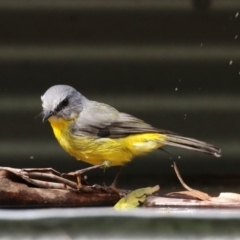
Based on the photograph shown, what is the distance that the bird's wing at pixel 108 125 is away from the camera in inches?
134

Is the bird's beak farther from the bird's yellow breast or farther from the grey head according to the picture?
the bird's yellow breast

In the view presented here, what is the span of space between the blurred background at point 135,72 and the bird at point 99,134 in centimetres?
237

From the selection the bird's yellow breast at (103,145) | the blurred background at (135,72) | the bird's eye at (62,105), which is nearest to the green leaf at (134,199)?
the bird's yellow breast at (103,145)

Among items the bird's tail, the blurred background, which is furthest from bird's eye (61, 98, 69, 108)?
the blurred background

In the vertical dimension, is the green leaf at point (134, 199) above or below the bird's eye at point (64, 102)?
below

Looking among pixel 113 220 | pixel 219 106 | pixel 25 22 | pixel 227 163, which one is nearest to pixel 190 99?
pixel 219 106

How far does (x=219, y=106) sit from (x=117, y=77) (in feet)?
3.41

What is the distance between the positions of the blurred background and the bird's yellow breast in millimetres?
2481

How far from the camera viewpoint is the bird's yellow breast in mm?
3324

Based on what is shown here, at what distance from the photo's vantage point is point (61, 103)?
3.37m

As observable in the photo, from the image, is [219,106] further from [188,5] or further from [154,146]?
[154,146]

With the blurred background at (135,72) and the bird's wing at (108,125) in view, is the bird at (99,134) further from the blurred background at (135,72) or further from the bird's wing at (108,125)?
the blurred background at (135,72)

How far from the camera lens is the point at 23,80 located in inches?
229

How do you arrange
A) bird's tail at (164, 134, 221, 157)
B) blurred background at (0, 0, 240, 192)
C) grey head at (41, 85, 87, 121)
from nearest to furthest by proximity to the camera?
bird's tail at (164, 134, 221, 157) → grey head at (41, 85, 87, 121) → blurred background at (0, 0, 240, 192)
